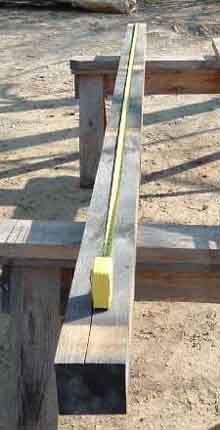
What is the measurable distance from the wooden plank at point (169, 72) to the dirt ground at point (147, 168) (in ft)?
2.29

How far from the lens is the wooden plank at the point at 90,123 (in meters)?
4.84

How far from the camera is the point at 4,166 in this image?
5.56 m

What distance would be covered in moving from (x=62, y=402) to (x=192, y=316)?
238 centimetres

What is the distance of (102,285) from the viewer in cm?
131

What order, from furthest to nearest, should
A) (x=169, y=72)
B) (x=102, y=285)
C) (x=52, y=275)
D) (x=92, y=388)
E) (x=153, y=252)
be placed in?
(x=169, y=72) → (x=52, y=275) → (x=153, y=252) → (x=102, y=285) → (x=92, y=388)

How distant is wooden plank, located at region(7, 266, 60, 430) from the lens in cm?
196

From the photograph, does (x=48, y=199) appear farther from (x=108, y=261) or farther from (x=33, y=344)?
(x=108, y=261)

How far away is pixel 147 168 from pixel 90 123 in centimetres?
74

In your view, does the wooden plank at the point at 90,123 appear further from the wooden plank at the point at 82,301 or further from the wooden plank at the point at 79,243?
the wooden plank at the point at 79,243

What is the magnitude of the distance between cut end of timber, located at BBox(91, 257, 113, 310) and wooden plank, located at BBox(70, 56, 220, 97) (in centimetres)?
360

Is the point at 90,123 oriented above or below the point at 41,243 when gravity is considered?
below

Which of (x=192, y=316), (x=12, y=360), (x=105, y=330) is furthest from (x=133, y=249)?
(x=192, y=316)

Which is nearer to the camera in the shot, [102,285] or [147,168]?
[102,285]

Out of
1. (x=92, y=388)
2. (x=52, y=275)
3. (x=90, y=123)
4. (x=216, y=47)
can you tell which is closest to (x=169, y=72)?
(x=216, y=47)
